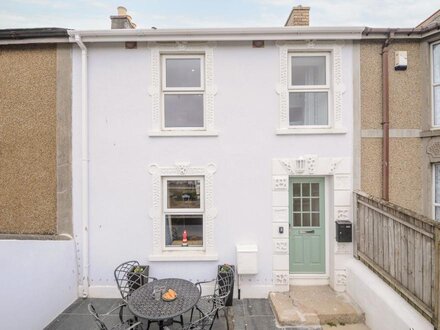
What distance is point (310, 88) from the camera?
6031 mm

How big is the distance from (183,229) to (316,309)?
3265 millimetres

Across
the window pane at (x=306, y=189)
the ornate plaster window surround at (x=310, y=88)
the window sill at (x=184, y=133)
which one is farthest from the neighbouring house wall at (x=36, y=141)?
the window pane at (x=306, y=189)

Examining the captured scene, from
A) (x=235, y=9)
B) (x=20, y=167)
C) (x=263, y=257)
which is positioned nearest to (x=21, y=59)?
(x=20, y=167)

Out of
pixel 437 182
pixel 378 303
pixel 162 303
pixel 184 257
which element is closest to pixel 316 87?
pixel 437 182

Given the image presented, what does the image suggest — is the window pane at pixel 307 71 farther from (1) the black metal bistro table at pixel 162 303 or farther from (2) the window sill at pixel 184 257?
(1) the black metal bistro table at pixel 162 303

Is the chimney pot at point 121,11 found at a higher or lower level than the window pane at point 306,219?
higher

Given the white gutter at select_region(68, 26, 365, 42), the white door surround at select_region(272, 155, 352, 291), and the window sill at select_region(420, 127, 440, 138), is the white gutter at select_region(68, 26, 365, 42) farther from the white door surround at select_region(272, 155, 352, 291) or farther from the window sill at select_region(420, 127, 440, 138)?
the white door surround at select_region(272, 155, 352, 291)

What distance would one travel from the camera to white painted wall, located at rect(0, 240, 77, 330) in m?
4.19

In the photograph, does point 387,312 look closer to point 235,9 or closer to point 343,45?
point 343,45

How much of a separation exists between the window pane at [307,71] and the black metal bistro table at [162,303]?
199 inches

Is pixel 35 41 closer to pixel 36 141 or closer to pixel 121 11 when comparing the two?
pixel 121 11

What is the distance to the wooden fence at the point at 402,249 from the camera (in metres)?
3.51

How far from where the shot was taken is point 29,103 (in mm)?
5918

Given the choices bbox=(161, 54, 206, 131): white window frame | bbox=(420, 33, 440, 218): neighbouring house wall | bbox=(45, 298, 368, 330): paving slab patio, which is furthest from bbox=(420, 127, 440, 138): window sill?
bbox=(161, 54, 206, 131): white window frame
